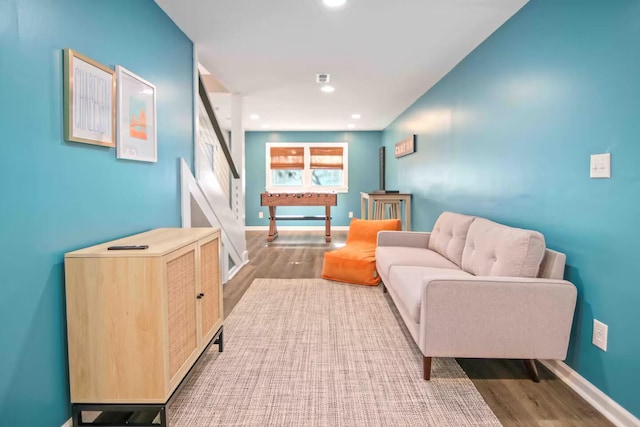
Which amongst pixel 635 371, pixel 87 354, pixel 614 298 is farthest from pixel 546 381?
pixel 87 354

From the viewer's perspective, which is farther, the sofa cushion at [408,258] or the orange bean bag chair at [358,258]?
the orange bean bag chair at [358,258]

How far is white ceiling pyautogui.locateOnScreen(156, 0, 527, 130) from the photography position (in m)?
2.42

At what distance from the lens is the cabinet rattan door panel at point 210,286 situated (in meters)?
2.01

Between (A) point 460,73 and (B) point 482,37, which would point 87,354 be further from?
(A) point 460,73

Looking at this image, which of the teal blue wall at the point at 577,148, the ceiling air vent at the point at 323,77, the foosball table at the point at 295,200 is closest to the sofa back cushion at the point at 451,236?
the teal blue wall at the point at 577,148

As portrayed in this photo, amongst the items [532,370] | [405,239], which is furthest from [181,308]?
[405,239]

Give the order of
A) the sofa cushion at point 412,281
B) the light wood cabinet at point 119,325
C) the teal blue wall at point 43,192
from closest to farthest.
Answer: the teal blue wall at point 43,192 < the light wood cabinet at point 119,325 < the sofa cushion at point 412,281

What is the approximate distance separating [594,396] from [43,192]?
2595 mm

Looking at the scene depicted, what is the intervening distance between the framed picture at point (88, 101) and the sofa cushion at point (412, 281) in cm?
175

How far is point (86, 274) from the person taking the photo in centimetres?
147

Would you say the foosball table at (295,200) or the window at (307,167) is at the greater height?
the window at (307,167)

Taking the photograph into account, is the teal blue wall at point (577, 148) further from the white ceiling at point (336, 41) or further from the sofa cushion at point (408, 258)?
the sofa cushion at point (408, 258)

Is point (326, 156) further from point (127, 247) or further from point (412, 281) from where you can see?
point (127, 247)

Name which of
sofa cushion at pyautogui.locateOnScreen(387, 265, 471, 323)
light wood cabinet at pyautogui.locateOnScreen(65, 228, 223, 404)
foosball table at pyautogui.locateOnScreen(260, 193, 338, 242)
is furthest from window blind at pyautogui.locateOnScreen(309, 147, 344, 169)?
light wood cabinet at pyautogui.locateOnScreen(65, 228, 223, 404)
